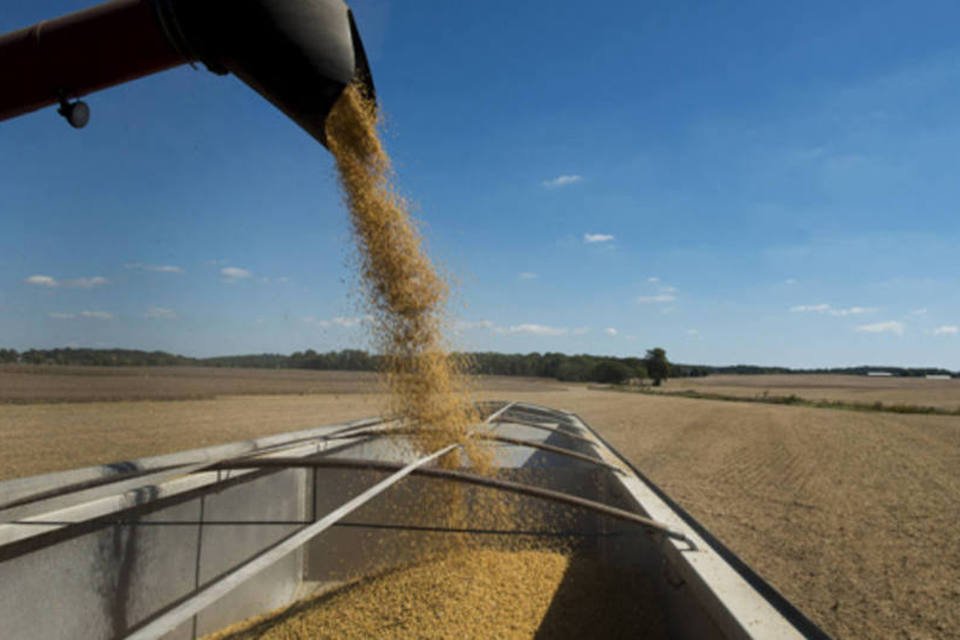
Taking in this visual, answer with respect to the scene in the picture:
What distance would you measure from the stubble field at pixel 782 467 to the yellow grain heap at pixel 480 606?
1545 millimetres

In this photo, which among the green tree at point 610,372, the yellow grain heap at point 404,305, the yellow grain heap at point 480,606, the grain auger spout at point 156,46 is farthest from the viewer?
the green tree at point 610,372

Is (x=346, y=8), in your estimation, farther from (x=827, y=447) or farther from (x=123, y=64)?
(x=827, y=447)

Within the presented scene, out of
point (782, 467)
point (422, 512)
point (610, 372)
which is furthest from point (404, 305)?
point (610, 372)

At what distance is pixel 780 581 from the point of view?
537cm

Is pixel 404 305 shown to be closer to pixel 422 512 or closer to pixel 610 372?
pixel 422 512

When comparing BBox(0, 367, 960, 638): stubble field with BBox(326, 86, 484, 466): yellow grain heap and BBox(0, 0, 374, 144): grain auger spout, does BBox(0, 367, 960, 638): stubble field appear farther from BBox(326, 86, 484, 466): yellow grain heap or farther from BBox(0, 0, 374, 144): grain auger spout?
BBox(0, 0, 374, 144): grain auger spout

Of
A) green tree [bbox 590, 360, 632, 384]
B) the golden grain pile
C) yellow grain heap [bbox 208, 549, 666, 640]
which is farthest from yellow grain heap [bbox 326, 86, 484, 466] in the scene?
green tree [bbox 590, 360, 632, 384]

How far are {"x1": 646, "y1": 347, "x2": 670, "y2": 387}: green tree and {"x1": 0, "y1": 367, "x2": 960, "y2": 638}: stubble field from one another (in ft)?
134

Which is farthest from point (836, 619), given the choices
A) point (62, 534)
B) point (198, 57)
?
point (198, 57)

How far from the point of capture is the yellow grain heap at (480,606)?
2564mm

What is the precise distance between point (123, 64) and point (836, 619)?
5.46 m

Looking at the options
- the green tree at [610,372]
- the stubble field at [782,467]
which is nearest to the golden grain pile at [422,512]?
the stubble field at [782,467]

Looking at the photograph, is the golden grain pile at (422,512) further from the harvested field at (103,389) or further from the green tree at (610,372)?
the green tree at (610,372)

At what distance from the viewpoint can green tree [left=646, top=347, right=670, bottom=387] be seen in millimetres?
66000
